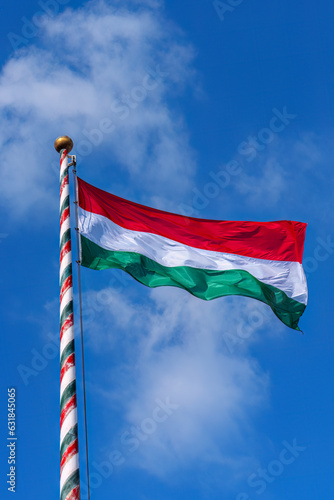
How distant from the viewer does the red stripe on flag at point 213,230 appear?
17816 mm

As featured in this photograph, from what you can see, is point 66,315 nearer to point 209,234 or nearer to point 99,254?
point 99,254

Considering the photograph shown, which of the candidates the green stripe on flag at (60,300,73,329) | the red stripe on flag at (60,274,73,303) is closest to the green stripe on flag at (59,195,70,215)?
the red stripe on flag at (60,274,73,303)

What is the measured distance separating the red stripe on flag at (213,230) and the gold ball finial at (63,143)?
1.16m

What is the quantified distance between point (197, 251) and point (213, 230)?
107 centimetres

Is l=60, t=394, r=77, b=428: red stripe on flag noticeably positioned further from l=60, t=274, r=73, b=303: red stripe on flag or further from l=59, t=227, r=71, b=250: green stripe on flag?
l=59, t=227, r=71, b=250: green stripe on flag

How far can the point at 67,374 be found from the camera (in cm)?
1281

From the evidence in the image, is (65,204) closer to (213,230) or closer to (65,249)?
(65,249)

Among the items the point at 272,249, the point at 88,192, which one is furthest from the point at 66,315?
the point at 272,249

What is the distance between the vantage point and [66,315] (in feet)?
44.4

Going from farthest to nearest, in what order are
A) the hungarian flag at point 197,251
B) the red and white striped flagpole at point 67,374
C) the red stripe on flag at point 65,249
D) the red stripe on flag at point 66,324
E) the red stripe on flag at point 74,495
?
the hungarian flag at point 197,251
the red stripe on flag at point 65,249
the red stripe on flag at point 66,324
the red and white striped flagpole at point 67,374
the red stripe on flag at point 74,495

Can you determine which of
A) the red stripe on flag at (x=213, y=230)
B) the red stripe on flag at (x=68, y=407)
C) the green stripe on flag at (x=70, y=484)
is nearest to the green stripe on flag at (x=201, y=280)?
the red stripe on flag at (x=213, y=230)

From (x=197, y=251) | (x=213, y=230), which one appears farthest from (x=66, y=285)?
(x=213, y=230)

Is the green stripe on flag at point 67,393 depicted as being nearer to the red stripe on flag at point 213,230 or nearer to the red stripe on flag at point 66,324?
the red stripe on flag at point 66,324

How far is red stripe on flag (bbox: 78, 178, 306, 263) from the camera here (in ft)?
58.5
